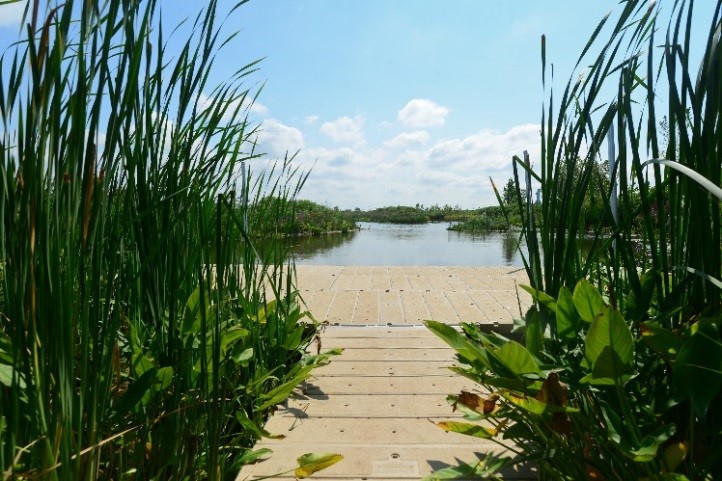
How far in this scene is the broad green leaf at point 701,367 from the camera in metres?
0.76

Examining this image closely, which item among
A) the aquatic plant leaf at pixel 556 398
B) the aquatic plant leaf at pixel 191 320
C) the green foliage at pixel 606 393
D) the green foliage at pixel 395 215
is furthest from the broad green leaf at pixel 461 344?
the green foliage at pixel 395 215

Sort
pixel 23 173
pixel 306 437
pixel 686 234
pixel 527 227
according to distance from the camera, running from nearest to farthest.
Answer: pixel 23 173
pixel 686 234
pixel 527 227
pixel 306 437

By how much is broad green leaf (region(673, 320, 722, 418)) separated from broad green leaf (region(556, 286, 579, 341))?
260mm

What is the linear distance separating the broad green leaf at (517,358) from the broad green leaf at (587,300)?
16 cm

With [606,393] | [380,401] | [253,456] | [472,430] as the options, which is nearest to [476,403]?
[472,430]

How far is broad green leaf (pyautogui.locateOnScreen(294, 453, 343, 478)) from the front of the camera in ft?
3.78

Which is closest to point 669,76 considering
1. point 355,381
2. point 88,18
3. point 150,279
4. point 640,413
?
point 640,413

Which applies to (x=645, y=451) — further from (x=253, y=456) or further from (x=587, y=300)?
(x=253, y=456)

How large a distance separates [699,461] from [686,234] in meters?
0.36

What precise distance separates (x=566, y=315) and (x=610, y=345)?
22 cm

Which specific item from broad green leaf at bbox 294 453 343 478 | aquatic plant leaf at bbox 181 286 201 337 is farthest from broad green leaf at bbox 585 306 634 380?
aquatic plant leaf at bbox 181 286 201 337

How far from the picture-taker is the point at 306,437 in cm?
157

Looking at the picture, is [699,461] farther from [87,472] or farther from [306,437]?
[306,437]

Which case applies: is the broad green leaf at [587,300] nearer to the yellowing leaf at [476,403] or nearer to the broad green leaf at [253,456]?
the yellowing leaf at [476,403]
